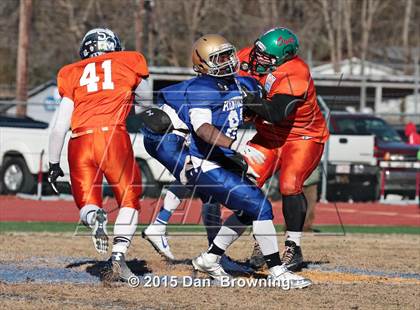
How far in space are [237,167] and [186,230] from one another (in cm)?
533

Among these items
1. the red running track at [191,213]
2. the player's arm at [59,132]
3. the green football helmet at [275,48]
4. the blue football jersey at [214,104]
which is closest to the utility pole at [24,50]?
the red running track at [191,213]

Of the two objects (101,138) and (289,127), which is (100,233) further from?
(289,127)

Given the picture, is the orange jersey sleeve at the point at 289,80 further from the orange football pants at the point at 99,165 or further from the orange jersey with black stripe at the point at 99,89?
the orange football pants at the point at 99,165

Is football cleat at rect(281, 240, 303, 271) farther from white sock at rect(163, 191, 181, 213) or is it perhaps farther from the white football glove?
white sock at rect(163, 191, 181, 213)

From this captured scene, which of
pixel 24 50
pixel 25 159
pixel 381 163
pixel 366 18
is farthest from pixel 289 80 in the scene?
pixel 366 18

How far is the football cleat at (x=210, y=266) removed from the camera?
7.96 metres

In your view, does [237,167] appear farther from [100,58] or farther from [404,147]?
→ [404,147]

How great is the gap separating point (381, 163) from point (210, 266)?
11.8 metres

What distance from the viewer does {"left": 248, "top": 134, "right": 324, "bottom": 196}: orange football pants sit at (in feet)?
27.8

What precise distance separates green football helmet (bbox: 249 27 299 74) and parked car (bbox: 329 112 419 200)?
1053 centimetres

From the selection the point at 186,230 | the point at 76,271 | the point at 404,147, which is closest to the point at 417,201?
the point at 404,147

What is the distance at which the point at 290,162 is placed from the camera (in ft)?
28.0

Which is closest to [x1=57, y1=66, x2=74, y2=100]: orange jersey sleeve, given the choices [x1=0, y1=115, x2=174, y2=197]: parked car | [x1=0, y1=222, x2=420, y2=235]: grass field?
[x1=0, y1=222, x2=420, y2=235]: grass field

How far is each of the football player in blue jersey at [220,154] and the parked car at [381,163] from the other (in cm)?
1118
